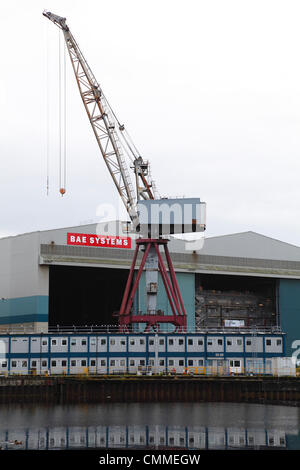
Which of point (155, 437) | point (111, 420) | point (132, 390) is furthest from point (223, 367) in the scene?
point (155, 437)

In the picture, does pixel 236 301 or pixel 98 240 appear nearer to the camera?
pixel 98 240

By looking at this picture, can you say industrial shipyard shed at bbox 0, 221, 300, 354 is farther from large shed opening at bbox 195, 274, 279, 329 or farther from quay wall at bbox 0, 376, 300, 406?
quay wall at bbox 0, 376, 300, 406

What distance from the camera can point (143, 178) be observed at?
4156 inches

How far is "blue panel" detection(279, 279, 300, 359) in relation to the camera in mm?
122188

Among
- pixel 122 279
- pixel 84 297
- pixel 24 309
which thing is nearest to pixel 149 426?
pixel 24 309

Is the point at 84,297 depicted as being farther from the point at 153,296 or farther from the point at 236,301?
the point at 153,296

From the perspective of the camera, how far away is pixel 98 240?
110562 mm

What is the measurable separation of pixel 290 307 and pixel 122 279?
25.4 meters

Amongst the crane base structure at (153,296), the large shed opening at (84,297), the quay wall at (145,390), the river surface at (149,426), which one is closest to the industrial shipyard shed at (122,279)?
the large shed opening at (84,297)

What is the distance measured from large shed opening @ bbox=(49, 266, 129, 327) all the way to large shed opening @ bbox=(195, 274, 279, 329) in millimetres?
12647

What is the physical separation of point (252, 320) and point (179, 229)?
31116mm

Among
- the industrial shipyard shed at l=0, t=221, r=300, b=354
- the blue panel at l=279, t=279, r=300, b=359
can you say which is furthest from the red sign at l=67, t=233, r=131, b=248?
the blue panel at l=279, t=279, r=300, b=359

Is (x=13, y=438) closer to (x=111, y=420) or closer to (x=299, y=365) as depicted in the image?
(x=111, y=420)

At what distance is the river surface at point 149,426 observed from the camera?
61.3m
